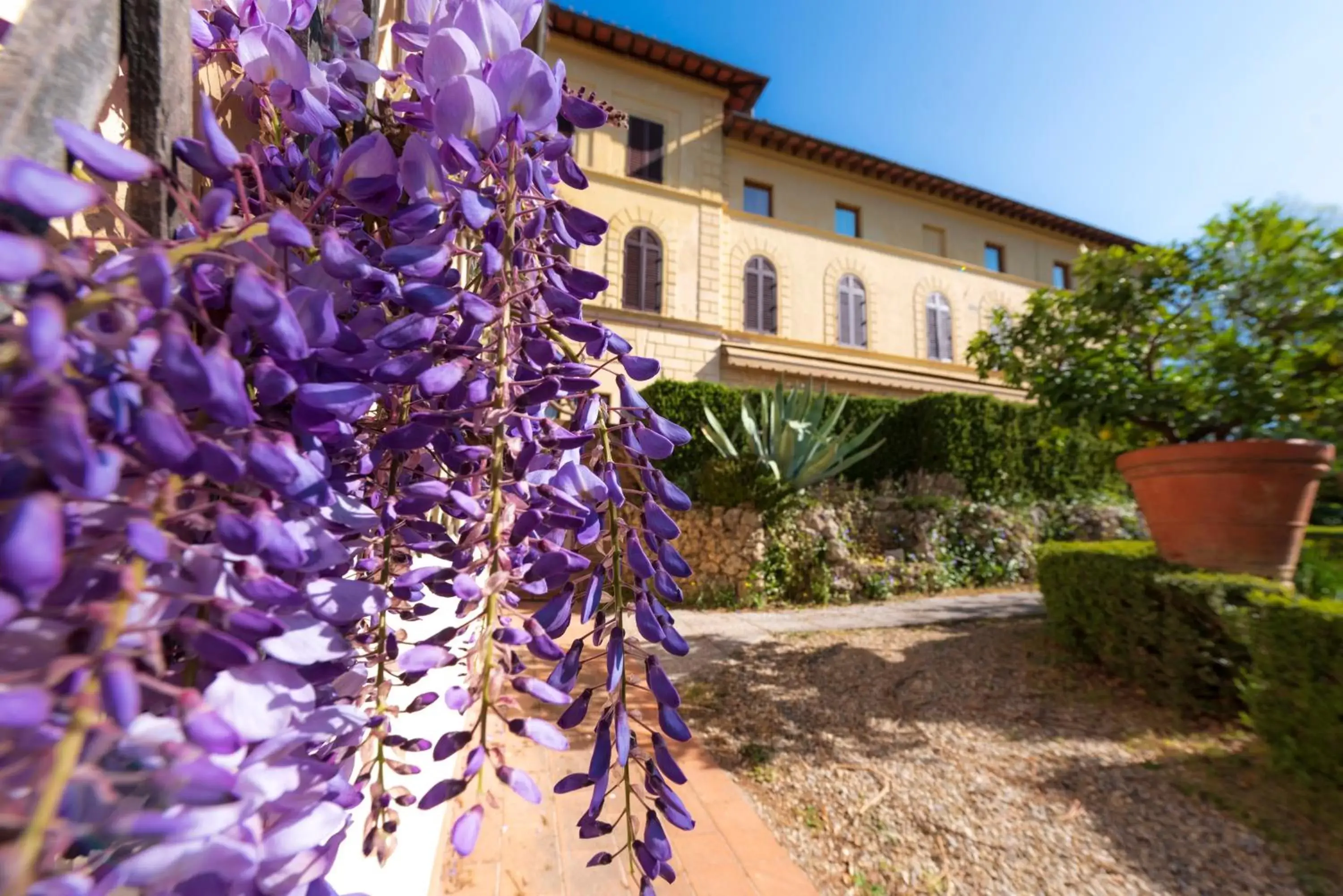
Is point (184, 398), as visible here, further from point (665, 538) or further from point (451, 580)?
point (665, 538)

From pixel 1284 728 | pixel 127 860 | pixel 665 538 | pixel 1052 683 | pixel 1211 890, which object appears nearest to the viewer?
pixel 127 860

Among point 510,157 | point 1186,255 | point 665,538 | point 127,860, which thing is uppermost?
point 1186,255

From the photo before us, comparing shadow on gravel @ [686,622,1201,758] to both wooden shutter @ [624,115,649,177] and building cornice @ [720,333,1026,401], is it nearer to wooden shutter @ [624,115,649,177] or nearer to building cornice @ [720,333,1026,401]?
building cornice @ [720,333,1026,401]

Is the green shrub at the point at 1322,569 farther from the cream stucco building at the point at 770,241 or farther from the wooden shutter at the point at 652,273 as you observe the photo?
the wooden shutter at the point at 652,273

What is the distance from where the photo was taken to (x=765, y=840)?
226 centimetres

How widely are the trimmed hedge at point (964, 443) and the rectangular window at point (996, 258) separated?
9030mm

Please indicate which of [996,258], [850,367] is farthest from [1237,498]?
[996,258]

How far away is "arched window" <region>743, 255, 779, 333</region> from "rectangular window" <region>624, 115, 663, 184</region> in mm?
2907

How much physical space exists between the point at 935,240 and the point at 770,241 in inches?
214

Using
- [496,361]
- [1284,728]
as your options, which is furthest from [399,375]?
[1284,728]

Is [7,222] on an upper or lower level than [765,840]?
upper

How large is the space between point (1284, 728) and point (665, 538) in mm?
3609

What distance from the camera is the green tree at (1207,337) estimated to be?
11.5 feet

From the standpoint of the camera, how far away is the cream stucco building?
472 inches
